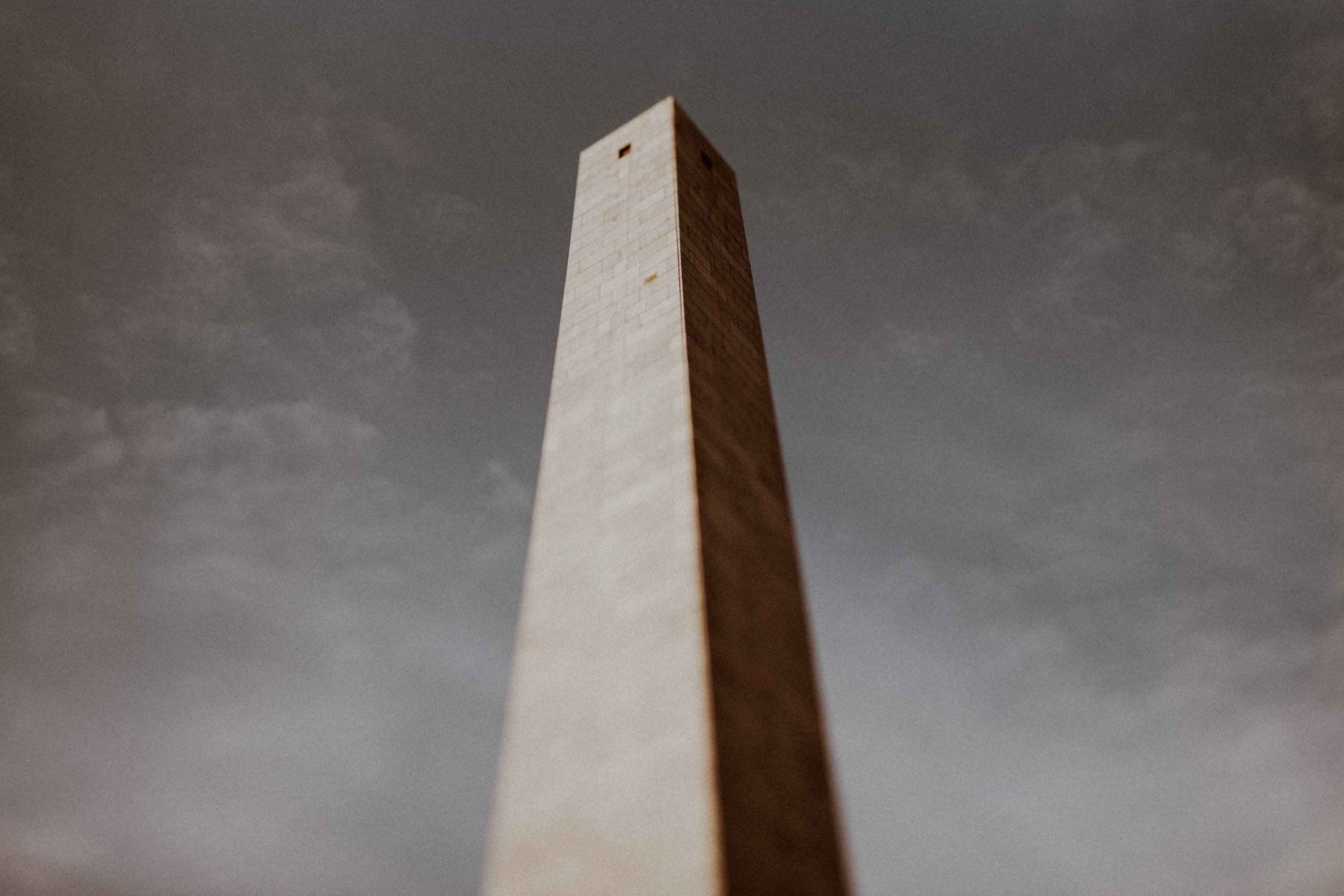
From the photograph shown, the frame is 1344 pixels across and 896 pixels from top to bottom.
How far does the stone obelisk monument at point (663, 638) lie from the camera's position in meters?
4.10

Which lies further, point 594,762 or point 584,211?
point 584,211

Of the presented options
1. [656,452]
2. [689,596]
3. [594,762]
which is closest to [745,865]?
[594,762]

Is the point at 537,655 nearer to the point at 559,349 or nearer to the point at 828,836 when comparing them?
the point at 828,836

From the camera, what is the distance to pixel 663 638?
477 centimetres

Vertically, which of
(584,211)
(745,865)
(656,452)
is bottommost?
(745,865)

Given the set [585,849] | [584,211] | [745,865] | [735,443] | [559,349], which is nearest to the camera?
[745,865]

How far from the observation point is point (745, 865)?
3.85 m

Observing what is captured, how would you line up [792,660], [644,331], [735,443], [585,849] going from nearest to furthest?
[585,849] → [792,660] → [735,443] → [644,331]

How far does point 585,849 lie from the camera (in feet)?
13.7

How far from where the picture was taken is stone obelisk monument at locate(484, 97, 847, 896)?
4098mm

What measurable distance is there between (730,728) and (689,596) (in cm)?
79

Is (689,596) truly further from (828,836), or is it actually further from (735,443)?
(735,443)

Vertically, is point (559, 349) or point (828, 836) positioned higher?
point (559, 349)

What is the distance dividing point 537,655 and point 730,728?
1.50m
